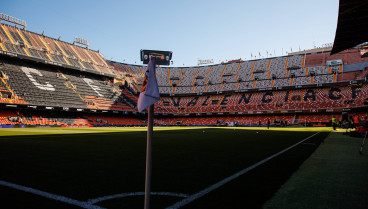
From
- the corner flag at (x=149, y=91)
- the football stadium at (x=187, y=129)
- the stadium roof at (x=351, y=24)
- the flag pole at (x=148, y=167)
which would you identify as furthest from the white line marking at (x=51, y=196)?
the stadium roof at (x=351, y=24)

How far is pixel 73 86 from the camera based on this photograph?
50.4 m

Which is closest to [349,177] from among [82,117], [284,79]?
[82,117]

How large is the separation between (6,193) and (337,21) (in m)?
12.0

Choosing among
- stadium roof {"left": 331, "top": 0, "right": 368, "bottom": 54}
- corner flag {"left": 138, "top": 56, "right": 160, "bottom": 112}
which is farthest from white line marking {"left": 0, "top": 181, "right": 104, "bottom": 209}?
stadium roof {"left": 331, "top": 0, "right": 368, "bottom": 54}

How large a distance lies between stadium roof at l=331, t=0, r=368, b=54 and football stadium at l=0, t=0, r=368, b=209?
0.06 m

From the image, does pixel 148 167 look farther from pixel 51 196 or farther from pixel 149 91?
pixel 51 196

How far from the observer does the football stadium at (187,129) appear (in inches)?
142

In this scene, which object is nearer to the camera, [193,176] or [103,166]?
[193,176]

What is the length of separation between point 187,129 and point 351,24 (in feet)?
84.0

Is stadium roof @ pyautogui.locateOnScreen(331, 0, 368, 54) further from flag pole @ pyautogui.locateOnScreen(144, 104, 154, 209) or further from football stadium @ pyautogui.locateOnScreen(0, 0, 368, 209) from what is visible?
flag pole @ pyautogui.locateOnScreen(144, 104, 154, 209)

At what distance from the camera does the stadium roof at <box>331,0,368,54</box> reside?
8367mm

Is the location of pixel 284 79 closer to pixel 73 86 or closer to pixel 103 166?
pixel 73 86

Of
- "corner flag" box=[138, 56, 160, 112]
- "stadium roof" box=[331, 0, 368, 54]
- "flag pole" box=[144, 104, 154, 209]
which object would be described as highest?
"stadium roof" box=[331, 0, 368, 54]

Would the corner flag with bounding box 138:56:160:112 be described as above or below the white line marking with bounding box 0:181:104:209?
above
